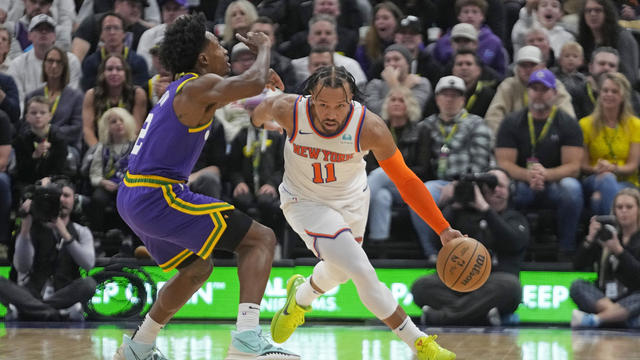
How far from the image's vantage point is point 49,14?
11.5 meters

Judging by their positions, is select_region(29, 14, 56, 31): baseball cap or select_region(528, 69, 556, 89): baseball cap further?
select_region(29, 14, 56, 31): baseball cap

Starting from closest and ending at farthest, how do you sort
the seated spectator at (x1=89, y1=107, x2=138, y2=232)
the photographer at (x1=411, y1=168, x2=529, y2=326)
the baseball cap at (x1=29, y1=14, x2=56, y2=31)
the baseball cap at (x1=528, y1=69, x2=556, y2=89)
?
the photographer at (x1=411, y1=168, x2=529, y2=326) < the baseball cap at (x1=528, y1=69, x2=556, y2=89) < the seated spectator at (x1=89, y1=107, x2=138, y2=232) < the baseball cap at (x1=29, y1=14, x2=56, y2=31)

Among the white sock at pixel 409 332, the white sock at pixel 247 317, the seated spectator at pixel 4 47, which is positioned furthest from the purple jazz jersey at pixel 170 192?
the seated spectator at pixel 4 47

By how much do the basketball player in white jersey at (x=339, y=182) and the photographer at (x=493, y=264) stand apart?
2480 mm

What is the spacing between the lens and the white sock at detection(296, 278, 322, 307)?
641 cm

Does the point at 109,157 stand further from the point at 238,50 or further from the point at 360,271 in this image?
the point at 360,271

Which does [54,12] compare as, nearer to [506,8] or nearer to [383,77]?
[383,77]

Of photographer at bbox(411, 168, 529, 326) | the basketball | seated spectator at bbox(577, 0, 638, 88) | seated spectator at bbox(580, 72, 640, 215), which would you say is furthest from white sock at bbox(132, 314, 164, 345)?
seated spectator at bbox(577, 0, 638, 88)

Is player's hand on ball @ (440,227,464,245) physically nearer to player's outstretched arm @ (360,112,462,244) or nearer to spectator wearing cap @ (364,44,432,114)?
player's outstretched arm @ (360,112,462,244)

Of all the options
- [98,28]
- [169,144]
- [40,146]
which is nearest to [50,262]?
[40,146]

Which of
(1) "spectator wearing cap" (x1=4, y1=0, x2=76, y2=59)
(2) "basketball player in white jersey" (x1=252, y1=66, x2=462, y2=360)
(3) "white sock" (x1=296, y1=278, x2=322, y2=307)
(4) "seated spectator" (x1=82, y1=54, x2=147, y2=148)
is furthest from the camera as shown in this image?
(1) "spectator wearing cap" (x1=4, y1=0, x2=76, y2=59)

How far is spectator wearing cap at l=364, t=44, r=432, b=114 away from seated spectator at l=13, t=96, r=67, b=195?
311 cm

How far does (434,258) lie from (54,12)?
5808 millimetres

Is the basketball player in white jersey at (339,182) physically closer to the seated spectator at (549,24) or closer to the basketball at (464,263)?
the basketball at (464,263)
